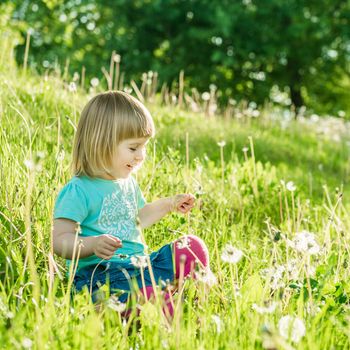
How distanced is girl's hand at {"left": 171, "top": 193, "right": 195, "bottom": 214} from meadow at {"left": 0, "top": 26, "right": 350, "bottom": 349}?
0.17 meters

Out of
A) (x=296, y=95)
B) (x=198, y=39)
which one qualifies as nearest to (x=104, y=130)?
(x=198, y=39)

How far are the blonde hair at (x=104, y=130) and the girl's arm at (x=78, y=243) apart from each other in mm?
324

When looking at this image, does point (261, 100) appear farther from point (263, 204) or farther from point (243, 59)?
point (263, 204)

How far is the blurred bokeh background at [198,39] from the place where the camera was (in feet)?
52.5

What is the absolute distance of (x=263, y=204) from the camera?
438 centimetres

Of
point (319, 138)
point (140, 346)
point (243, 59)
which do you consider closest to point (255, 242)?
point (140, 346)

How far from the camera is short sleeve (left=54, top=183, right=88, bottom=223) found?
274 cm

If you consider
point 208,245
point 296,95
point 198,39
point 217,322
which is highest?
point 198,39

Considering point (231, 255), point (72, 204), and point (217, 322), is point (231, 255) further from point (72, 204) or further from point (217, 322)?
point (72, 204)

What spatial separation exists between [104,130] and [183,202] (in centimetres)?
51

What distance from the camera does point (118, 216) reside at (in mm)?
2990

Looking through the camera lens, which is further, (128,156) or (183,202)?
(183,202)

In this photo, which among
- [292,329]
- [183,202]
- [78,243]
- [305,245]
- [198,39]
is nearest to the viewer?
[292,329]

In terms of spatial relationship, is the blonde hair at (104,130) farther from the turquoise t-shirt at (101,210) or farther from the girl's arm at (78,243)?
the girl's arm at (78,243)
